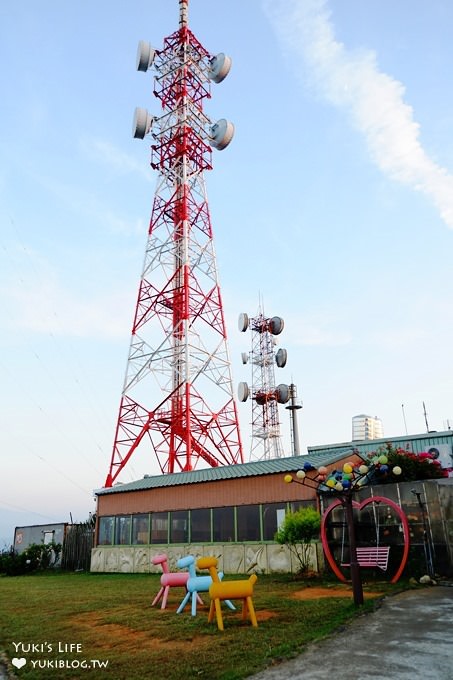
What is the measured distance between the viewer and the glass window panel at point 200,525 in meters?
23.1

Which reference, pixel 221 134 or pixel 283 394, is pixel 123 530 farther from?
pixel 221 134

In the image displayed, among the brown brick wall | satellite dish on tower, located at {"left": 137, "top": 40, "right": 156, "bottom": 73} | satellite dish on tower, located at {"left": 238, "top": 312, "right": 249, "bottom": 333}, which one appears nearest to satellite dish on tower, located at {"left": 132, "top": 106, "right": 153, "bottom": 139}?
satellite dish on tower, located at {"left": 137, "top": 40, "right": 156, "bottom": 73}

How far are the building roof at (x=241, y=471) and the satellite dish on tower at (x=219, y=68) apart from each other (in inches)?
1109

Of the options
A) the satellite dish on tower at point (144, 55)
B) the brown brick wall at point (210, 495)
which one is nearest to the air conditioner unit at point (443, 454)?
the brown brick wall at point (210, 495)

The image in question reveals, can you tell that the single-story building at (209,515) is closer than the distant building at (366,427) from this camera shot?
Yes

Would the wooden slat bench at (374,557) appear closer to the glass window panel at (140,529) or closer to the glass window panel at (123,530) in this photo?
the glass window panel at (140,529)

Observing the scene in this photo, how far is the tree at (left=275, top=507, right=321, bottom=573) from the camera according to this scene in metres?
17.9

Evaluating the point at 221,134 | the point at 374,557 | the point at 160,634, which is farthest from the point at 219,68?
the point at 160,634

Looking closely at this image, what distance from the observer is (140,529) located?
26594 mm

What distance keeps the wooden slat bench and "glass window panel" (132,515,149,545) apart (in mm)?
12860

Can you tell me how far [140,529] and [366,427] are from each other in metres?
67.9

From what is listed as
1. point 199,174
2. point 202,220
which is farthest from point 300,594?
point 199,174

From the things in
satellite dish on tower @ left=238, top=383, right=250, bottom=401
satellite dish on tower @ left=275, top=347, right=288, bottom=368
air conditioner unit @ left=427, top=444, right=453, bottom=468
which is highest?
satellite dish on tower @ left=275, top=347, right=288, bottom=368

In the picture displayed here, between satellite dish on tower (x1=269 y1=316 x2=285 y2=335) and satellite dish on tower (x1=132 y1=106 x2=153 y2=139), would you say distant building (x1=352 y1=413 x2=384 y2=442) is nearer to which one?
satellite dish on tower (x1=269 y1=316 x2=285 y2=335)
